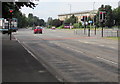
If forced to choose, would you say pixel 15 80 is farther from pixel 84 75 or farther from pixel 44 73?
pixel 84 75

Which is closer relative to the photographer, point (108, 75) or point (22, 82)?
point (22, 82)

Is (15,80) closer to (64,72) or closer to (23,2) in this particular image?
(64,72)

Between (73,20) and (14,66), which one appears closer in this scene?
(14,66)

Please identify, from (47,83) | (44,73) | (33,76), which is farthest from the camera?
(44,73)

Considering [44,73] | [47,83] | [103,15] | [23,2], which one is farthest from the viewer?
[103,15]

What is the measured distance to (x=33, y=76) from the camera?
859 cm

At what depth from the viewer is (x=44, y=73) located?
9.20 m

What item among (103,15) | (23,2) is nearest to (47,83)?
(23,2)

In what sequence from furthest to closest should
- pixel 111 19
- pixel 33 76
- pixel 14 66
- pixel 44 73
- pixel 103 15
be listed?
1. pixel 111 19
2. pixel 103 15
3. pixel 14 66
4. pixel 44 73
5. pixel 33 76

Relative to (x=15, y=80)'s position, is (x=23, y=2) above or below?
above

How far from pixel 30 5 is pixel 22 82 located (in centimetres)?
1137

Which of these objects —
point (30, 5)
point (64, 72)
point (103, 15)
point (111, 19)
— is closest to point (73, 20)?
point (111, 19)

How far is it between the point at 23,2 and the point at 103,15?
81.7 ft

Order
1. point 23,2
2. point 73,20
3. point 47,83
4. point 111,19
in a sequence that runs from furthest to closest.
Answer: point 73,20
point 111,19
point 23,2
point 47,83
